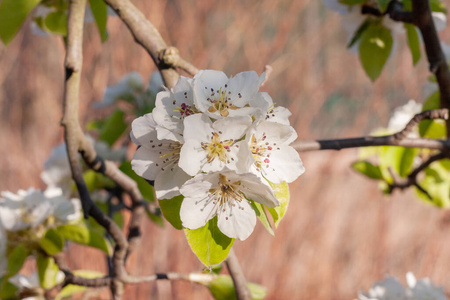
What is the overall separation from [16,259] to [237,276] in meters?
0.31

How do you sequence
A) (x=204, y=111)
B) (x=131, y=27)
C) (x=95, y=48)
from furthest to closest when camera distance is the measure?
(x=95, y=48) < (x=131, y=27) < (x=204, y=111)

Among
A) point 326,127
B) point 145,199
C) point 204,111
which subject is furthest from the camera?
point 326,127

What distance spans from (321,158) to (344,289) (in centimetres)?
79

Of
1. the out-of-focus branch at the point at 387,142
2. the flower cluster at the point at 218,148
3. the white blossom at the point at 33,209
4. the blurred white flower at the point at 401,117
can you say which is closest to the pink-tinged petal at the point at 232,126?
the flower cluster at the point at 218,148

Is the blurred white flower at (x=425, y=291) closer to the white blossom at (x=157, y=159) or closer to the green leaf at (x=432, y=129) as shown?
the green leaf at (x=432, y=129)

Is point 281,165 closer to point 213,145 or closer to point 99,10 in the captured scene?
point 213,145

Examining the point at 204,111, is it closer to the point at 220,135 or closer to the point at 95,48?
the point at 220,135

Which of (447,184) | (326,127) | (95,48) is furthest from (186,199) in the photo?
(326,127)

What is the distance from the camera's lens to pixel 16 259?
1.89 ft

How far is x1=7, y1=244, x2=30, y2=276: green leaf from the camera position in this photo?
0.58 m

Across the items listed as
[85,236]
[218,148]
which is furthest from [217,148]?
[85,236]

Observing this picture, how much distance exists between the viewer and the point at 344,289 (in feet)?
7.79

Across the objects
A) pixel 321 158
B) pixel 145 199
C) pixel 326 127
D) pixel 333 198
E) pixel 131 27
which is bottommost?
pixel 326 127

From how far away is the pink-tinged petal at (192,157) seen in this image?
316 mm
